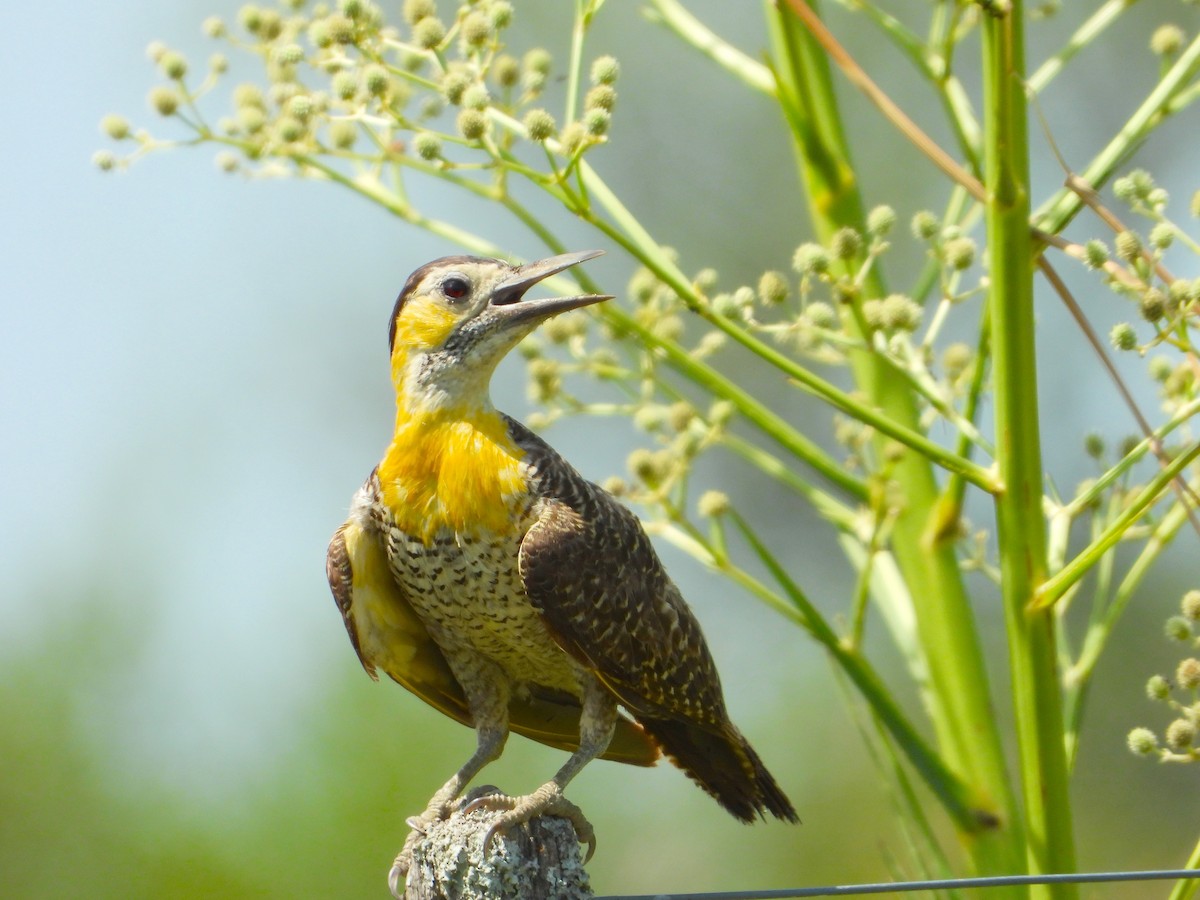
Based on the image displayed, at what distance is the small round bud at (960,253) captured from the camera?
11.2 ft

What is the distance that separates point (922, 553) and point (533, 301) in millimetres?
1256

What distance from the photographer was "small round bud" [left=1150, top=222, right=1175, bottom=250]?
9.55 feet

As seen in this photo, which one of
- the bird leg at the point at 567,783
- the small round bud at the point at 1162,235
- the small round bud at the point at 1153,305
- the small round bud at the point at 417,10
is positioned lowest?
the bird leg at the point at 567,783

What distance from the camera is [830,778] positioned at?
11461 mm

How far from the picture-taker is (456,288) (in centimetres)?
383

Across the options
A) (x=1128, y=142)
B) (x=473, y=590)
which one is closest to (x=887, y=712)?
(x=473, y=590)

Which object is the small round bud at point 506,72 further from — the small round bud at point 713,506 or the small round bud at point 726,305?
the small round bud at point 713,506

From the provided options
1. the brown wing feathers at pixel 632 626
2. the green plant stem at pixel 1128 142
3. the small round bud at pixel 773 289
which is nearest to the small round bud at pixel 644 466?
the brown wing feathers at pixel 632 626

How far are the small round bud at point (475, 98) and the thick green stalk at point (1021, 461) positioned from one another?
1.12 m

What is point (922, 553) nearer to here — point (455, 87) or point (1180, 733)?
point (1180, 733)

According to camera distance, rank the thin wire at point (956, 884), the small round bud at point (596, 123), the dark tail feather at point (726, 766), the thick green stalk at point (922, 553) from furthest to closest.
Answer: the dark tail feather at point (726, 766), the thick green stalk at point (922, 553), the small round bud at point (596, 123), the thin wire at point (956, 884)

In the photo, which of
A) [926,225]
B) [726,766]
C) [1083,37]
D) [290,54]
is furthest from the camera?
[726,766]

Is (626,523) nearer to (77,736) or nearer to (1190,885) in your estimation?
(1190,885)

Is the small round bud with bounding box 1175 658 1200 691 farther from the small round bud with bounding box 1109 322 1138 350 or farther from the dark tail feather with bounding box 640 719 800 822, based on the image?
the dark tail feather with bounding box 640 719 800 822
